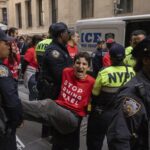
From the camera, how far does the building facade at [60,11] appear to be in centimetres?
1491

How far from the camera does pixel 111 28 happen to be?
7152 millimetres

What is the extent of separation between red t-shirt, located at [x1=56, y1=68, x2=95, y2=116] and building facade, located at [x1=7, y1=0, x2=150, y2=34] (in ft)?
33.0

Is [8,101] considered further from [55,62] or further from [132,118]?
[55,62]

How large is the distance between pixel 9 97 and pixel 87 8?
49.8ft

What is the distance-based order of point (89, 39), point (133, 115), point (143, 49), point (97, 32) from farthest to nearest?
1. point (89, 39)
2. point (97, 32)
3. point (143, 49)
4. point (133, 115)

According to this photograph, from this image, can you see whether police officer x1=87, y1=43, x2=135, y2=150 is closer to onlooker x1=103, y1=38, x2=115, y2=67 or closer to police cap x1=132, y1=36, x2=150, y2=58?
police cap x1=132, y1=36, x2=150, y2=58

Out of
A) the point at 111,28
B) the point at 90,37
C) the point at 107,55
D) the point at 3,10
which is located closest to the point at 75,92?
the point at 107,55

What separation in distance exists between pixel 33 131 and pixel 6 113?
277 centimetres

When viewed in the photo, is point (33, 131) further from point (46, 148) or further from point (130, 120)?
point (130, 120)

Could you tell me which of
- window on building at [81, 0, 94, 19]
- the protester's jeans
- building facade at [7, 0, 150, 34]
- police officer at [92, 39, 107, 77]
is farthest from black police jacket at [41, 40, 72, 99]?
window on building at [81, 0, 94, 19]

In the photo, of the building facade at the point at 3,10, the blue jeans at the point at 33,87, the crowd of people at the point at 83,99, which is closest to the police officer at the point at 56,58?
the crowd of people at the point at 83,99

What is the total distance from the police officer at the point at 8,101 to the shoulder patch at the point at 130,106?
131 centimetres

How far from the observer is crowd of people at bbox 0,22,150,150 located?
2.00m

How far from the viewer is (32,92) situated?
6.84 m
